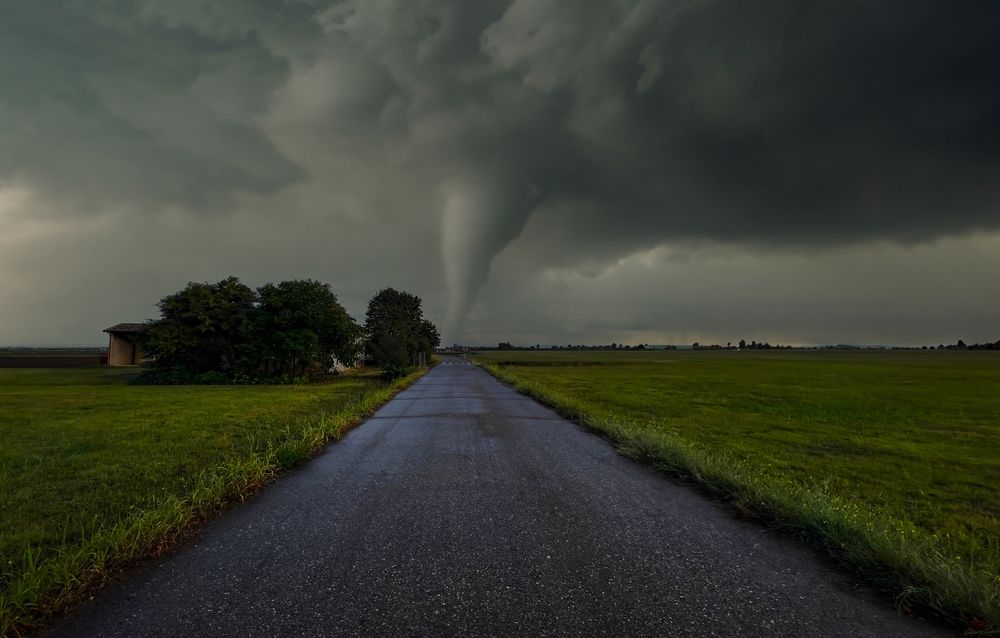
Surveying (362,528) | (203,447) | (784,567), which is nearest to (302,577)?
(362,528)

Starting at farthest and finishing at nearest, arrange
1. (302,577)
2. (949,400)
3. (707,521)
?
1. (949,400)
2. (707,521)
3. (302,577)

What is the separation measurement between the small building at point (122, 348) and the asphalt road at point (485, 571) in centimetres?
5383

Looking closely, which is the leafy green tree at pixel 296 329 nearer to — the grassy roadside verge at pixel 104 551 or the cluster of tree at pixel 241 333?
the cluster of tree at pixel 241 333

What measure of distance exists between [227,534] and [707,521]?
214 inches

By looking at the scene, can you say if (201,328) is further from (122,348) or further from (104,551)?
(104,551)

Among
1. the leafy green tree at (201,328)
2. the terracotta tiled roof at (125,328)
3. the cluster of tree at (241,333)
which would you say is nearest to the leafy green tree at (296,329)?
the cluster of tree at (241,333)

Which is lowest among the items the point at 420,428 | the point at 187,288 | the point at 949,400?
the point at 949,400

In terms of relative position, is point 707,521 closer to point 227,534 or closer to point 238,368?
point 227,534

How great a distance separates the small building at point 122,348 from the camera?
45.6 meters

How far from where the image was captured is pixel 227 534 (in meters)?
4.62

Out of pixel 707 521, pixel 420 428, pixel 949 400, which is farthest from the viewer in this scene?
pixel 949 400

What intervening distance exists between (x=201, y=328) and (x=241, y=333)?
2421mm

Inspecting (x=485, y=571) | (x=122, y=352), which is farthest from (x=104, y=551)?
(x=122, y=352)

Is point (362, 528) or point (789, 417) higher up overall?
point (362, 528)
